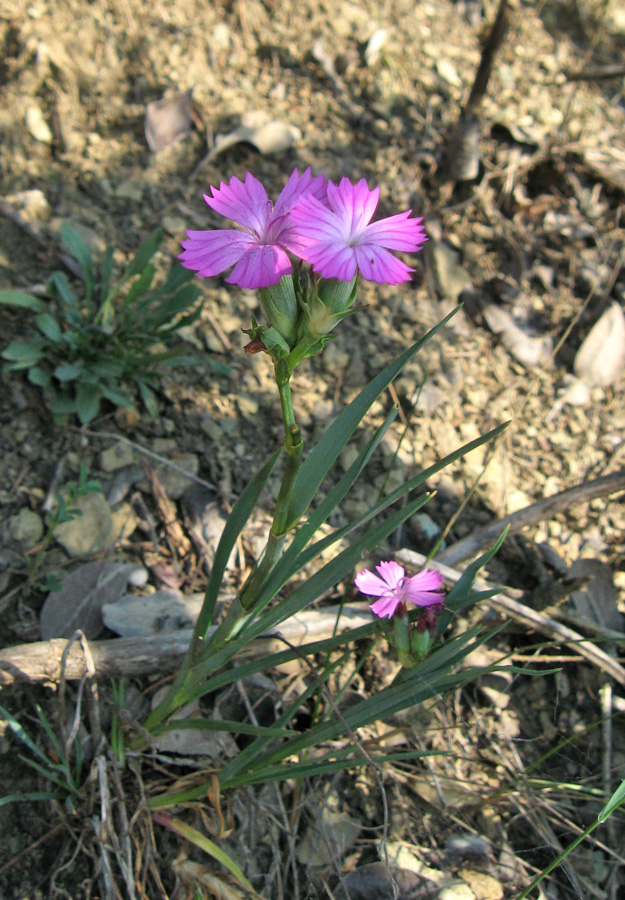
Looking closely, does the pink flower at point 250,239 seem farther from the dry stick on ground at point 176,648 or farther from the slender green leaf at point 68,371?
the slender green leaf at point 68,371

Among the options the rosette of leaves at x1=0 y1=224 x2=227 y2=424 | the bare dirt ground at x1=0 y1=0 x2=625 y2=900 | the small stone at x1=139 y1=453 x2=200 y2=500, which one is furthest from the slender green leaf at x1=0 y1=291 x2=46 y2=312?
the small stone at x1=139 y1=453 x2=200 y2=500

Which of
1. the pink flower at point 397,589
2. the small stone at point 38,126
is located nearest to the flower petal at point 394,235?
the pink flower at point 397,589

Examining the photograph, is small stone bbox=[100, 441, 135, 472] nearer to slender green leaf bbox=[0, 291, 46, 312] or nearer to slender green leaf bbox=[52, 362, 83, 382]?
slender green leaf bbox=[52, 362, 83, 382]

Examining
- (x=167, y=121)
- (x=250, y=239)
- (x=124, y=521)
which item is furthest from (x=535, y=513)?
(x=167, y=121)

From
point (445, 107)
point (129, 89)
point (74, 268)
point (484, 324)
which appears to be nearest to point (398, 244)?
point (74, 268)

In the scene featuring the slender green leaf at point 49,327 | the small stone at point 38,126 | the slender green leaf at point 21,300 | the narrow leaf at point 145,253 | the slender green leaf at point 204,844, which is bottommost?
the slender green leaf at point 204,844

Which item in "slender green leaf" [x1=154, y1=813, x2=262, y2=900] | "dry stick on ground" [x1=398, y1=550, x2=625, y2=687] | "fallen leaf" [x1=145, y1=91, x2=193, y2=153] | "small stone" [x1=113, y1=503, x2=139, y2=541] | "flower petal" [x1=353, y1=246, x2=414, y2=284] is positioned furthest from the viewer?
"fallen leaf" [x1=145, y1=91, x2=193, y2=153]
